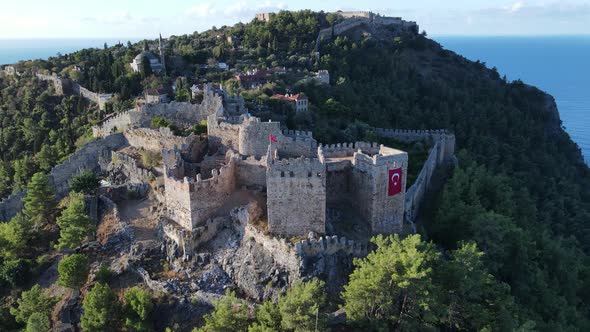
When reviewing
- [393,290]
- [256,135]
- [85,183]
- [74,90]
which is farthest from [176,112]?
[74,90]

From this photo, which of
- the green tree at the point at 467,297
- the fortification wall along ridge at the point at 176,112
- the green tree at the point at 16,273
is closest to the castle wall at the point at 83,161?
the fortification wall along ridge at the point at 176,112

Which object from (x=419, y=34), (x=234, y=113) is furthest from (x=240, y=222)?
(x=419, y=34)

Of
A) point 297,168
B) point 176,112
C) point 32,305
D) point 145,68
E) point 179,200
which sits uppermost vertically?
point 145,68

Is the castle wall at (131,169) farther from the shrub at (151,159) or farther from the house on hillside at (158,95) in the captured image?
the house on hillside at (158,95)

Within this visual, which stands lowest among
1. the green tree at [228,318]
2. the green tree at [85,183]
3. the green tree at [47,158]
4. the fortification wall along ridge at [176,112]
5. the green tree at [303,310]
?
the green tree at [228,318]

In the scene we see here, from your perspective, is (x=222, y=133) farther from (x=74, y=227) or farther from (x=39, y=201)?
(x=39, y=201)

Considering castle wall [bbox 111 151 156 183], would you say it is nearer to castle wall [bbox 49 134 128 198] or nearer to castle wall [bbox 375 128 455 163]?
castle wall [bbox 49 134 128 198]
